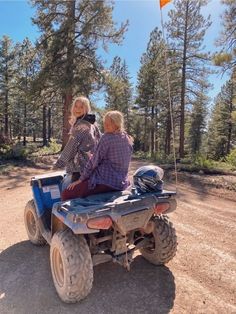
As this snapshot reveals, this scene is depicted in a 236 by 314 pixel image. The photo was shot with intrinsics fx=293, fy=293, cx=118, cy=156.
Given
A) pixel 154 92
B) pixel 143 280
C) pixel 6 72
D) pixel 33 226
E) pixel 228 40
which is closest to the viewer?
pixel 143 280

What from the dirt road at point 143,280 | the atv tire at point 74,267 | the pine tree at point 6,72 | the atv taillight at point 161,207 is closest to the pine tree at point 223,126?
the pine tree at point 6,72

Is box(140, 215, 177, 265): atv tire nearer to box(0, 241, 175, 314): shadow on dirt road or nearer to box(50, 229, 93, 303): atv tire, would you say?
box(0, 241, 175, 314): shadow on dirt road

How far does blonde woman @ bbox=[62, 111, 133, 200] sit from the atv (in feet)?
0.44

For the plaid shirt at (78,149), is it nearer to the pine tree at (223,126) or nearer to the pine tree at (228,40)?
the pine tree at (228,40)

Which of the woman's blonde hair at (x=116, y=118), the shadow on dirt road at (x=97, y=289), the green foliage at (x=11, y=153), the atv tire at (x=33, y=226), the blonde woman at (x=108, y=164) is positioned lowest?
the shadow on dirt road at (x=97, y=289)

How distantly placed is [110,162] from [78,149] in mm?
628

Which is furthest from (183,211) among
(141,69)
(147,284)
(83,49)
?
(141,69)

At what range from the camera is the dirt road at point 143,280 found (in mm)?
2912

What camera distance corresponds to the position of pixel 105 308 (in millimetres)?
2891

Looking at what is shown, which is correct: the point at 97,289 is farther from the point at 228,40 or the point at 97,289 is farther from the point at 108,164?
the point at 228,40

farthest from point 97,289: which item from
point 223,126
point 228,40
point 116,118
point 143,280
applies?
point 223,126

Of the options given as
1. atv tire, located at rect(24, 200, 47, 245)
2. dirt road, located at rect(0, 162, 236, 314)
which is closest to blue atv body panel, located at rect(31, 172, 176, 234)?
dirt road, located at rect(0, 162, 236, 314)

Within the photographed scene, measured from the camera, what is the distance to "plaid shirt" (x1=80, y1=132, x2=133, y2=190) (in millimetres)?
3209

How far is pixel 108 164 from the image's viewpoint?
3.26 metres
